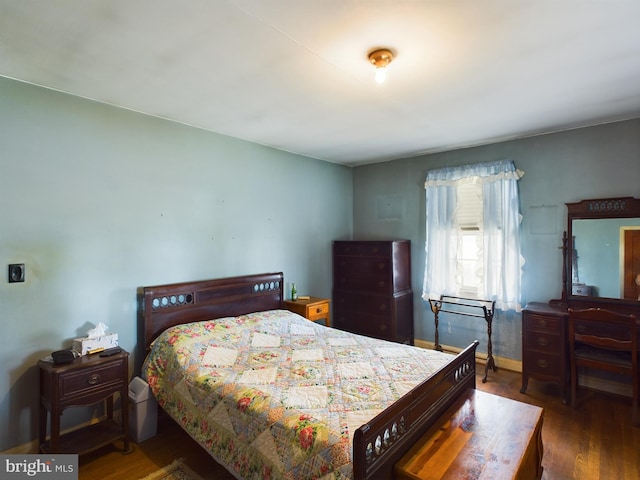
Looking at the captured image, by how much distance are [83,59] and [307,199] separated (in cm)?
268

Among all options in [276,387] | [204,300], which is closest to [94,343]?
[204,300]

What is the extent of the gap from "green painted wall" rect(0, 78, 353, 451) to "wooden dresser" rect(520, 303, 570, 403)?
8.86 feet

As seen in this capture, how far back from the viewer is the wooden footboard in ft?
4.22

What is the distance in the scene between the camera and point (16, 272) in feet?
7.14

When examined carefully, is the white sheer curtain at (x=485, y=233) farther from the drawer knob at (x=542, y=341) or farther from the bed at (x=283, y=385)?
the bed at (x=283, y=385)

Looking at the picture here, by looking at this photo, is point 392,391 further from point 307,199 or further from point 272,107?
point 307,199

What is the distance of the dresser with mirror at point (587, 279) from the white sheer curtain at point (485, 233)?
1.34 feet

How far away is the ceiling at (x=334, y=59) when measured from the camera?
5.07 feet

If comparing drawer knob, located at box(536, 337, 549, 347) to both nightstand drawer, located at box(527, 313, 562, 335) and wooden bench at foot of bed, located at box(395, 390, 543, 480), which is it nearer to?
nightstand drawer, located at box(527, 313, 562, 335)

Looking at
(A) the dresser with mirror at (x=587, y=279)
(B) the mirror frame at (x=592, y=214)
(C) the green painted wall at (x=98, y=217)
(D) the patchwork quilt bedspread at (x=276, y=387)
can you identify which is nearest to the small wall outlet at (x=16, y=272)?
(C) the green painted wall at (x=98, y=217)

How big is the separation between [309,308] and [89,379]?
203cm

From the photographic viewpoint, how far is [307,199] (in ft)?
14.0

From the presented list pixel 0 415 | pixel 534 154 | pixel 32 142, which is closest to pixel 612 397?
pixel 534 154

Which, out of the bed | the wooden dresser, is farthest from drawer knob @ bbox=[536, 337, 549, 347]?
the bed
